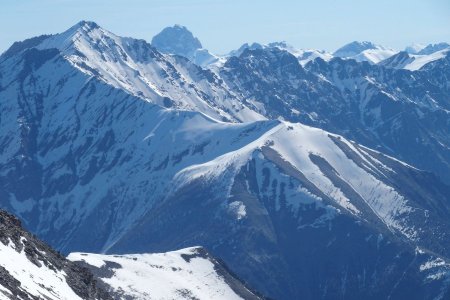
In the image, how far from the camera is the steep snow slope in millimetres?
111625

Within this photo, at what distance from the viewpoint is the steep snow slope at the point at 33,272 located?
366 ft

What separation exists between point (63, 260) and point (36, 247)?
10686 mm

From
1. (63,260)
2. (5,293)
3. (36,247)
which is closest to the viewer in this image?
(5,293)

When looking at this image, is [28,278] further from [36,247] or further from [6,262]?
[36,247]

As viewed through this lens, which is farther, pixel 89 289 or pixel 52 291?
pixel 89 289

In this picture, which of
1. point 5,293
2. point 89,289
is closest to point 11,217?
point 89,289

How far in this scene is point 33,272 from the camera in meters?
125

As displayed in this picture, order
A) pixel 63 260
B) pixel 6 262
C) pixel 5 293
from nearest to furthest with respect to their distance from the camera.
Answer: pixel 5 293 → pixel 6 262 → pixel 63 260

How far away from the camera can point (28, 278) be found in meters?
120

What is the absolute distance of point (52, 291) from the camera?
123000 millimetres

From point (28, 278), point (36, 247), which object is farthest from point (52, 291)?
point (36, 247)

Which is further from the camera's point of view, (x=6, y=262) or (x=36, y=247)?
(x=36, y=247)

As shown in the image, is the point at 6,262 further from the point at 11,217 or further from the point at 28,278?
the point at 11,217

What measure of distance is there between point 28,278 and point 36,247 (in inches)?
750
